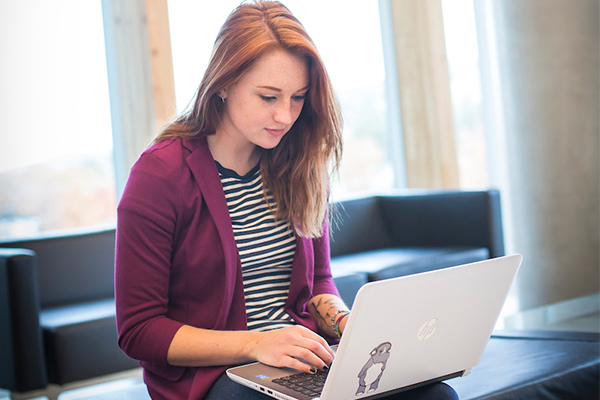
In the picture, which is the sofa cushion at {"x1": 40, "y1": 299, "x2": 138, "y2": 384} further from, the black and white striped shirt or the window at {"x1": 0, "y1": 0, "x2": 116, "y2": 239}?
the black and white striped shirt

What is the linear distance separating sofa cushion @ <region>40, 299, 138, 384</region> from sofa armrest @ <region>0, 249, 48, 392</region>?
47mm

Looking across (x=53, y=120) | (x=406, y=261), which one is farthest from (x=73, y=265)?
(x=406, y=261)

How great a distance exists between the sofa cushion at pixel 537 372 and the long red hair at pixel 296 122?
0.50m

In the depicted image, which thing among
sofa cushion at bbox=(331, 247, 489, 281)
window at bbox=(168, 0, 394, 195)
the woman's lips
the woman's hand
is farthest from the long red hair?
window at bbox=(168, 0, 394, 195)

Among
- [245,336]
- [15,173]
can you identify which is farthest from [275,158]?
[15,173]

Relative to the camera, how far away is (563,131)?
4.15m

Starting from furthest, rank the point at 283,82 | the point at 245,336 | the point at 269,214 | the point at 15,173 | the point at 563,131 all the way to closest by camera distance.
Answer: the point at 563,131 → the point at 15,173 → the point at 269,214 → the point at 283,82 → the point at 245,336

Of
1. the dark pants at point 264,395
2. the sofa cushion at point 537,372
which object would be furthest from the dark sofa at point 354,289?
the dark pants at point 264,395

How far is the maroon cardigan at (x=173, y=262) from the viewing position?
125cm

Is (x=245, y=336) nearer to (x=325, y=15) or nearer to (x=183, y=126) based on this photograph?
(x=183, y=126)

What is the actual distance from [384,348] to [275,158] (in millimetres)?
613

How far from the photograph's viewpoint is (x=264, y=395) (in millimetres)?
1193

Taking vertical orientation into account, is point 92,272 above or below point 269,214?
below

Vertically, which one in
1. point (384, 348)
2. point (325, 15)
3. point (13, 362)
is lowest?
point (13, 362)
